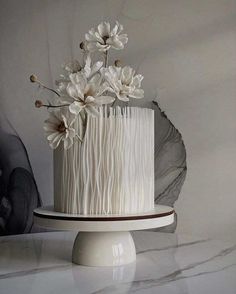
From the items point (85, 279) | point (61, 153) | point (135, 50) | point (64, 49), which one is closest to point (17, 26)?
point (64, 49)

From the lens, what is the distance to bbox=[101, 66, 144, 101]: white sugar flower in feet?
3.05

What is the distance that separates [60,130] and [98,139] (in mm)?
79

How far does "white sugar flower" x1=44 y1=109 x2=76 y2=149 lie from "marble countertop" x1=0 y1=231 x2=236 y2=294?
0.26 m

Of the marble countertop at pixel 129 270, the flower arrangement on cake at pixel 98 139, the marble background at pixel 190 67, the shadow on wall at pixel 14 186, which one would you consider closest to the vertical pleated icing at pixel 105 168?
the flower arrangement on cake at pixel 98 139

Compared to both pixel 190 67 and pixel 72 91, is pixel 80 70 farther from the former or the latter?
pixel 190 67

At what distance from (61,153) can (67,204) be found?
107 millimetres

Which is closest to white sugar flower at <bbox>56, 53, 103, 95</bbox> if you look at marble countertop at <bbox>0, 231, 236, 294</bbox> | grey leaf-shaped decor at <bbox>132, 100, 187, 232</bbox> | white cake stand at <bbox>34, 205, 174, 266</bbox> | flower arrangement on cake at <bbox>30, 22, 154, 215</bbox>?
flower arrangement on cake at <bbox>30, 22, 154, 215</bbox>

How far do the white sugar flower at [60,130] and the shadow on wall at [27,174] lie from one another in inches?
17.4

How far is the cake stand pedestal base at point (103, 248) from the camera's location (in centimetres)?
97

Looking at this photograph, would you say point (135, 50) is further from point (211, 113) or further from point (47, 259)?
point (47, 259)

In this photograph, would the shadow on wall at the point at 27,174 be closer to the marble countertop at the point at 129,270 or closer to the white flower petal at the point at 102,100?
the marble countertop at the point at 129,270

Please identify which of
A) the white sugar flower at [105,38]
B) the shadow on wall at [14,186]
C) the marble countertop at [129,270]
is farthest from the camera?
the shadow on wall at [14,186]

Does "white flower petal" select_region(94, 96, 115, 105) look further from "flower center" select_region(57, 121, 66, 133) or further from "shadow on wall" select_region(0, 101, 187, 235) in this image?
"shadow on wall" select_region(0, 101, 187, 235)

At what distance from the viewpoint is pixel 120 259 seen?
38.6 inches
